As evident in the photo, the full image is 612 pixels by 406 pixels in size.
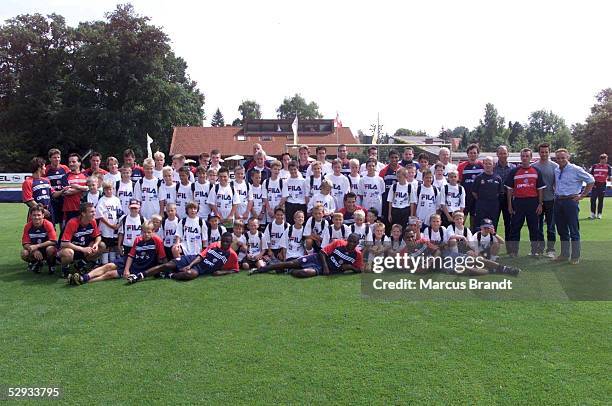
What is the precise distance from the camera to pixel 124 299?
18.2ft

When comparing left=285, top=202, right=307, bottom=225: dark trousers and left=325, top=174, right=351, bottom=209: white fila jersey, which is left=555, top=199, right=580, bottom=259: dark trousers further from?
left=285, top=202, right=307, bottom=225: dark trousers

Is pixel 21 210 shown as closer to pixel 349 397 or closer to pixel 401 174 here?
pixel 401 174

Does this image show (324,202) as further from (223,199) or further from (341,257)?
(223,199)

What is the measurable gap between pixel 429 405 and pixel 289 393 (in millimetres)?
941

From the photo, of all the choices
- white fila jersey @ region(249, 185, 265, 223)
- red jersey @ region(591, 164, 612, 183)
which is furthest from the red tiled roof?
white fila jersey @ region(249, 185, 265, 223)

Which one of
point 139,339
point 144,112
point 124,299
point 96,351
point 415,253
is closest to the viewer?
point 96,351

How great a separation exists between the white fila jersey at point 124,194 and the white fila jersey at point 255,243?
2.00m

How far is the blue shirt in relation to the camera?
7.07 metres

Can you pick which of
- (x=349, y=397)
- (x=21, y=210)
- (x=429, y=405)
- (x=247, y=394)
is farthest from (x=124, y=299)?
(x=21, y=210)

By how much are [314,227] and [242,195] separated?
1.36 meters

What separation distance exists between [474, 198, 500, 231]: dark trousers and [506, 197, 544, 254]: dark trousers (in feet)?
0.90

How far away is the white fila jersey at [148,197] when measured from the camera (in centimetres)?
749

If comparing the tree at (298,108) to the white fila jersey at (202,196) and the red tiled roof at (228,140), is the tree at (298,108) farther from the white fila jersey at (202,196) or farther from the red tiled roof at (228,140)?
the white fila jersey at (202,196)

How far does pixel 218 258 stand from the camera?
671 cm
